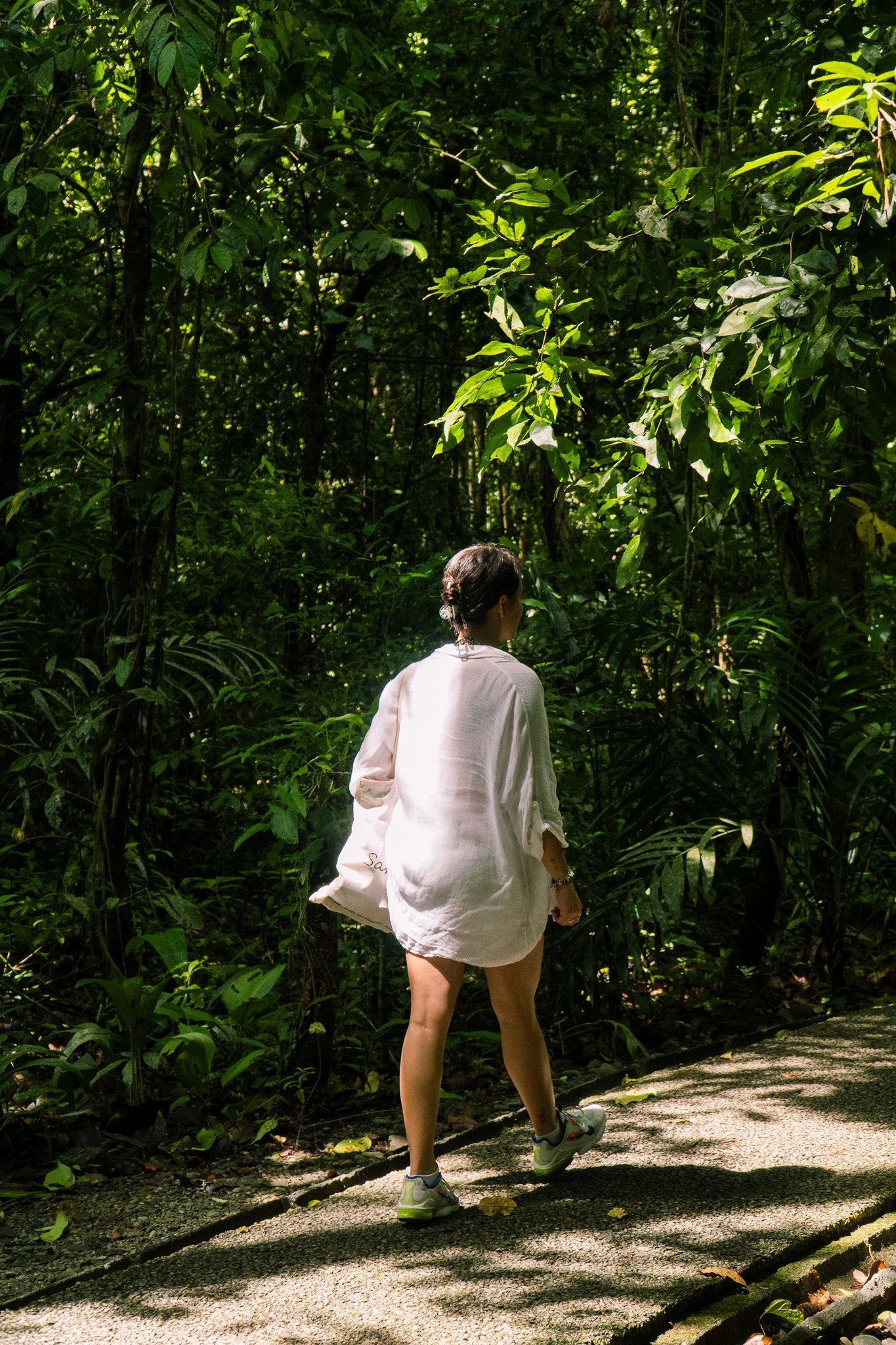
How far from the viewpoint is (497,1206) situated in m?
3.34

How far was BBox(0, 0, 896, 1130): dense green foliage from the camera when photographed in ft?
13.7

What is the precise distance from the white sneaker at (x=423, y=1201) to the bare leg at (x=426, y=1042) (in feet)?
0.30

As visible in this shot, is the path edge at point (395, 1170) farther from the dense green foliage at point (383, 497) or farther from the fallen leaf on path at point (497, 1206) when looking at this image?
the fallen leaf on path at point (497, 1206)

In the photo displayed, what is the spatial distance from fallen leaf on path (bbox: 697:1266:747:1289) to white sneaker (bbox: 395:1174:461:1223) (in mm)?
715

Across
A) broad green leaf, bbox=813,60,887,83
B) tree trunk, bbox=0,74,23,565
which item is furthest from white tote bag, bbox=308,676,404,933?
tree trunk, bbox=0,74,23,565

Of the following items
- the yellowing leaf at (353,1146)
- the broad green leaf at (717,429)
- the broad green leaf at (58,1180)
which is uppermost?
the broad green leaf at (717,429)

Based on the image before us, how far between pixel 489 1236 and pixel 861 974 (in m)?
3.68

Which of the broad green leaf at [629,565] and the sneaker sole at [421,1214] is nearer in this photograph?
the sneaker sole at [421,1214]

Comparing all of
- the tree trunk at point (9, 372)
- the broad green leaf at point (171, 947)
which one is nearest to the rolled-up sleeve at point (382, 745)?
the broad green leaf at point (171, 947)

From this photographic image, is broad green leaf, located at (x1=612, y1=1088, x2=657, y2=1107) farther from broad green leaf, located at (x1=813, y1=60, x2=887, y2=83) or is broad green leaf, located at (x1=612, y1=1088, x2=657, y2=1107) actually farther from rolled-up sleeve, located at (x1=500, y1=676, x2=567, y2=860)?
broad green leaf, located at (x1=813, y1=60, x2=887, y2=83)

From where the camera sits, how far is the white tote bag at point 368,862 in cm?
338

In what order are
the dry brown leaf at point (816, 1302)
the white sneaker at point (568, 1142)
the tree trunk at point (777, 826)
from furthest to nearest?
the tree trunk at point (777, 826), the white sneaker at point (568, 1142), the dry brown leaf at point (816, 1302)

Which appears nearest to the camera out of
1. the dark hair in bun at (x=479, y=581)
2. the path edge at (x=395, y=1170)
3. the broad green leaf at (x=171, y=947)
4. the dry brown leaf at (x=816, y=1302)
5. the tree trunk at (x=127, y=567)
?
the dry brown leaf at (x=816, y=1302)

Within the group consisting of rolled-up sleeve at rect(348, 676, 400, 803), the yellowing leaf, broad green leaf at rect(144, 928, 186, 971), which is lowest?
the yellowing leaf
